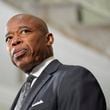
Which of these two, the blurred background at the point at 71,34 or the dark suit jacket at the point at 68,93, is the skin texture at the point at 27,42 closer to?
the dark suit jacket at the point at 68,93

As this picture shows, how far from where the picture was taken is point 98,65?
16.6ft

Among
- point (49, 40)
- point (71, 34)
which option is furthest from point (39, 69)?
point (71, 34)

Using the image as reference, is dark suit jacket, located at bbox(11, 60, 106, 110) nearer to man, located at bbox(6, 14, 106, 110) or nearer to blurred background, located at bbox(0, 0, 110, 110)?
man, located at bbox(6, 14, 106, 110)

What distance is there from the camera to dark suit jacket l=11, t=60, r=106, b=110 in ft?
4.88

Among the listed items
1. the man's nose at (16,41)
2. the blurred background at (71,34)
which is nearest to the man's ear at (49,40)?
the man's nose at (16,41)

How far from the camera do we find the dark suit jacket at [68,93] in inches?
58.6

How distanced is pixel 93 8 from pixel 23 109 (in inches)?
171

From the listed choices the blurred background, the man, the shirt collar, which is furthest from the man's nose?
the blurred background

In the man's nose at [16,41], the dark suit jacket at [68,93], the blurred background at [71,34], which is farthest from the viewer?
the blurred background at [71,34]

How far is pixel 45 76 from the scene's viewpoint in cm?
162

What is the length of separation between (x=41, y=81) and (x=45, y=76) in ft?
0.07

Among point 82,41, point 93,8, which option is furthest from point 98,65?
point 93,8

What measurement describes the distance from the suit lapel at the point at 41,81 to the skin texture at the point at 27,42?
4cm

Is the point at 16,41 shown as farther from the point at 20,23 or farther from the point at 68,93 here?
the point at 68,93
